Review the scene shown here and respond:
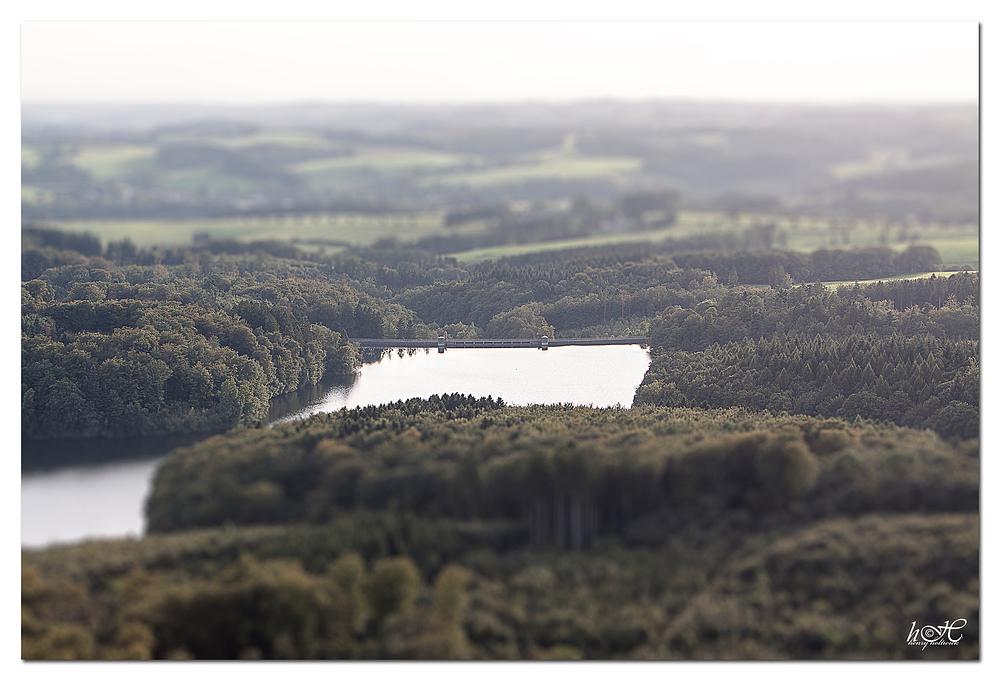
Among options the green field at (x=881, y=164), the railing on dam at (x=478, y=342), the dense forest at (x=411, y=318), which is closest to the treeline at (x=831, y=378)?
the dense forest at (x=411, y=318)

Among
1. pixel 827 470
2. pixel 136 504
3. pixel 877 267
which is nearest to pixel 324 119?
pixel 877 267

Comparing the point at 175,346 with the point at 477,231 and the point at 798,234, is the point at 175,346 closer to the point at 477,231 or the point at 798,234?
the point at 477,231

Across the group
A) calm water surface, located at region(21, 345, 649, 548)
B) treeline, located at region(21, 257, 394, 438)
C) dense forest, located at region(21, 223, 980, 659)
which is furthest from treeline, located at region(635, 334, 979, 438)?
treeline, located at region(21, 257, 394, 438)

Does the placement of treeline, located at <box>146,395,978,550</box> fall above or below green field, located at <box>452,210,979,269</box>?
below

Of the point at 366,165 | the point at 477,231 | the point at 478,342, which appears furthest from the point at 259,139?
the point at 478,342

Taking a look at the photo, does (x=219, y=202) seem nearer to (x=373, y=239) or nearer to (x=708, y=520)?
(x=373, y=239)

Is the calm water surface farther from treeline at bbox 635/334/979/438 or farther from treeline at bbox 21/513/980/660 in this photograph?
treeline at bbox 21/513/980/660
